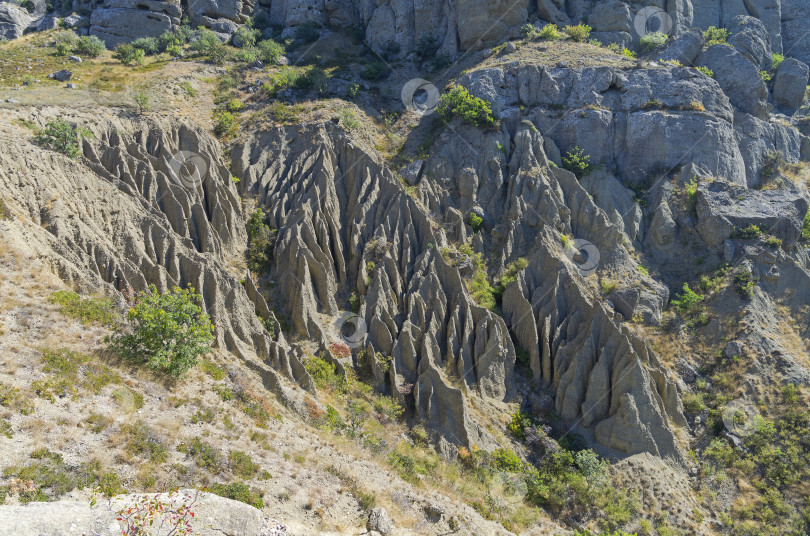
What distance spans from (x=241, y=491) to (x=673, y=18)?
56.4 meters

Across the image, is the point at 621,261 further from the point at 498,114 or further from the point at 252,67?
the point at 252,67

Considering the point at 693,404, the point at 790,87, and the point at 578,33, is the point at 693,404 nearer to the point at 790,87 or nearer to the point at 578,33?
the point at 578,33

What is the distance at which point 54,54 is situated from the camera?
41156mm

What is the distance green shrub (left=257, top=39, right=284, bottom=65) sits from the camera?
154ft

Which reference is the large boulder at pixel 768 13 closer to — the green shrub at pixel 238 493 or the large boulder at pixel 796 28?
the large boulder at pixel 796 28

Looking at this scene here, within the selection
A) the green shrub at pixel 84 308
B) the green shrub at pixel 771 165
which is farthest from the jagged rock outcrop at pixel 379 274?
the green shrub at pixel 771 165

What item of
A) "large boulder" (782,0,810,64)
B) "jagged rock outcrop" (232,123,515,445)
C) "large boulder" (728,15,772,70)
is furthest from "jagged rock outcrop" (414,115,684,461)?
"large boulder" (782,0,810,64)

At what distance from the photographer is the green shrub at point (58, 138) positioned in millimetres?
25406

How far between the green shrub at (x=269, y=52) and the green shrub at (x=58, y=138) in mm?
24624

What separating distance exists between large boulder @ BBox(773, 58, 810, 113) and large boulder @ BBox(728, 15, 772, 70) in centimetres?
198

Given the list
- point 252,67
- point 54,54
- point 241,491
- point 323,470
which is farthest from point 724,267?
point 54,54

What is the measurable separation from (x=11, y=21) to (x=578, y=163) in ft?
176

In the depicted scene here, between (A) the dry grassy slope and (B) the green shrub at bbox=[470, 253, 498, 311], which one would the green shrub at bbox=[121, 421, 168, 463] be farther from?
(B) the green shrub at bbox=[470, 253, 498, 311]

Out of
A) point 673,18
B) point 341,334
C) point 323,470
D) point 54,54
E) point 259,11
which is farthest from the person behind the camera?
point 259,11
